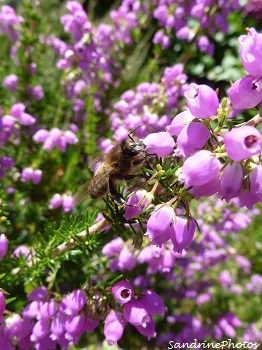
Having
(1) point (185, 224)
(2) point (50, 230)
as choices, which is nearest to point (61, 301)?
(2) point (50, 230)

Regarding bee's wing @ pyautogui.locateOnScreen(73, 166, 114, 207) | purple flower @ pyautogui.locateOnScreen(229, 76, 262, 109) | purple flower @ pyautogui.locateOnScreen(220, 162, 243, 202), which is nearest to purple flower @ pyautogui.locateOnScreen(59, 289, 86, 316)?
bee's wing @ pyautogui.locateOnScreen(73, 166, 114, 207)

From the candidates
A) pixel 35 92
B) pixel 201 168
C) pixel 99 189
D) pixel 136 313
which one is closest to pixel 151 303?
pixel 136 313

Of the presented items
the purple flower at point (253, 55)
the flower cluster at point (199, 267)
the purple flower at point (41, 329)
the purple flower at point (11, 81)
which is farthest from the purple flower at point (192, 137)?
the purple flower at point (11, 81)

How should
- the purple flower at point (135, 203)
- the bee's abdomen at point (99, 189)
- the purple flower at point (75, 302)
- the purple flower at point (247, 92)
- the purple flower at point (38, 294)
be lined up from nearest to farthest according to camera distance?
the purple flower at point (247, 92)
the purple flower at point (135, 203)
the purple flower at point (75, 302)
the bee's abdomen at point (99, 189)
the purple flower at point (38, 294)

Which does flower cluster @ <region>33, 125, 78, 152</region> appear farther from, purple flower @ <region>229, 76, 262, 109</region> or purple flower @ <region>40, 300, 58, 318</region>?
purple flower @ <region>229, 76, 262, 109</region>

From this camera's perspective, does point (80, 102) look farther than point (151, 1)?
No

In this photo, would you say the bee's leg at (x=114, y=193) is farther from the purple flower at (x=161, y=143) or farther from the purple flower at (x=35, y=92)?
the purple flower at (x=35, y=92)

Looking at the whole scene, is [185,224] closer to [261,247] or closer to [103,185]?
[103,185]
